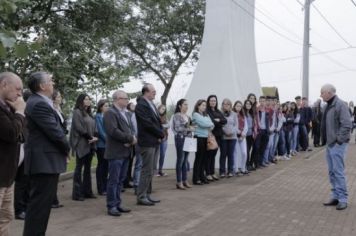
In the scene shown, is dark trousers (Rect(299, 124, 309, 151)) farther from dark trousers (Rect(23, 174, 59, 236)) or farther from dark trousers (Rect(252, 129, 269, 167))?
dark trousers (Rect(23, 174, 59, 236))

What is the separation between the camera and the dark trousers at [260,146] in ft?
46.3

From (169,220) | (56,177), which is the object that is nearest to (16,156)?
(56,177)

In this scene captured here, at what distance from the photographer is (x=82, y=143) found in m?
Answer: 9.67

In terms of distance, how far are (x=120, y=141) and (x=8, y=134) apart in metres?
3.48

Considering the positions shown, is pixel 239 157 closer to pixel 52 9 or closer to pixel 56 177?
pixel 52 9

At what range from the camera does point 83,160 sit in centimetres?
977

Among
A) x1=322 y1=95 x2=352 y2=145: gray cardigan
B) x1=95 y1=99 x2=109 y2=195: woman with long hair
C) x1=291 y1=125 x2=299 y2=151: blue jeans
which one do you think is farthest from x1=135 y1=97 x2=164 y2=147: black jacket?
x1=291 y1=125 x2=299 y2=151: blue jeans

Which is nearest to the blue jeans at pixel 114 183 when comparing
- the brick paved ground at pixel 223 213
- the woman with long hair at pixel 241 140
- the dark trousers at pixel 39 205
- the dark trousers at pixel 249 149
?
the brick paved ground at pixel 223 213

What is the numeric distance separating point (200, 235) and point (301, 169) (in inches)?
312

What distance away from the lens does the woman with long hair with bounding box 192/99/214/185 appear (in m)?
11.3

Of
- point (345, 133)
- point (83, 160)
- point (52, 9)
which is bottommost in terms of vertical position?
point (83, 160)

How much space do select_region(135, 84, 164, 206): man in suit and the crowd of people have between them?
2 centimetres

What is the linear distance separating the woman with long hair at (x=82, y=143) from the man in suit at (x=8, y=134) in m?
4.45

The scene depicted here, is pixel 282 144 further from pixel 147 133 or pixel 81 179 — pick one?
pixel 147 133
